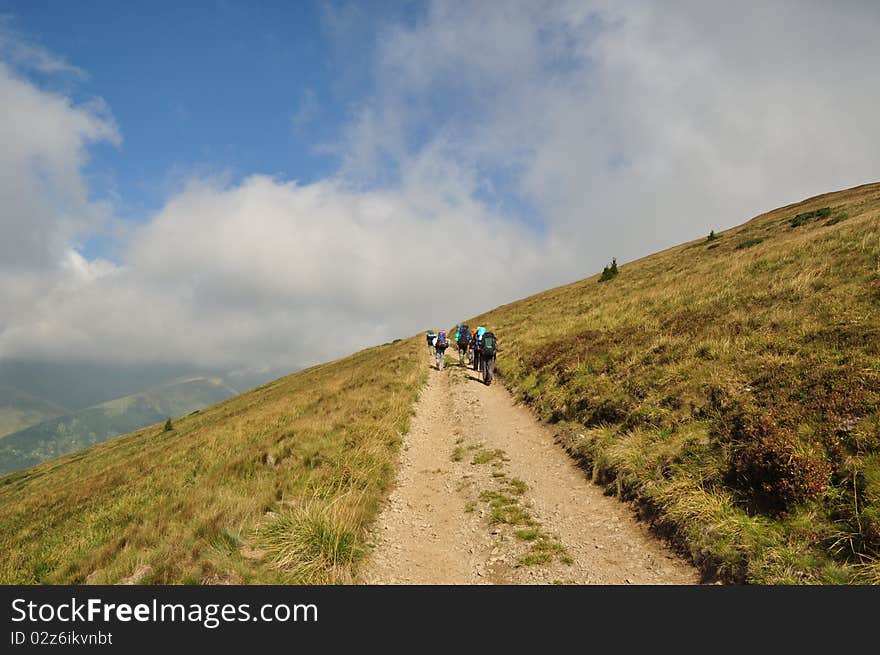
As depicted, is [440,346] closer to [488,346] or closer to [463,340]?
[463,340]

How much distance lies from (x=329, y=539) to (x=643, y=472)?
6.44 metres

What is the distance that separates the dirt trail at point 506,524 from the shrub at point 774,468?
73.8 inches

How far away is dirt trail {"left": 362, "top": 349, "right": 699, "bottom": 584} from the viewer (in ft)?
20.9

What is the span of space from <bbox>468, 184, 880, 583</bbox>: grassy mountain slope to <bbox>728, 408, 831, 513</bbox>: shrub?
2 cm

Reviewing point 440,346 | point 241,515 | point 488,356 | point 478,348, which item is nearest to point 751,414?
point 241,515

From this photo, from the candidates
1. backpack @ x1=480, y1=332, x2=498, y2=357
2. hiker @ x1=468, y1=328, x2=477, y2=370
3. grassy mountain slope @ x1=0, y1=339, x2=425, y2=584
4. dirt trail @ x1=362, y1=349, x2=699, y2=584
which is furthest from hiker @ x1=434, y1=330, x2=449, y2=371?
dirt trail @ x1=362, y1=349, x2=699, y2=584

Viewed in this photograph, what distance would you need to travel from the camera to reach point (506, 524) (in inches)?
306

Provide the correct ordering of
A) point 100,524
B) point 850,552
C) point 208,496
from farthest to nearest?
point 100,524 → point 208,496 → point 850,552

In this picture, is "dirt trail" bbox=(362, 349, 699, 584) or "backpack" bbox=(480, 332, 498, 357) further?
"backpack" bbox=(480, 332, 498, 357)

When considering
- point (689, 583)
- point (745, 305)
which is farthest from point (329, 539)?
point (745, 305)

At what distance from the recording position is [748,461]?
22.7 ft

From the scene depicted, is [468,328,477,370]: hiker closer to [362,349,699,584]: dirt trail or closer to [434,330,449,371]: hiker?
[434,330,449,371]: hiker

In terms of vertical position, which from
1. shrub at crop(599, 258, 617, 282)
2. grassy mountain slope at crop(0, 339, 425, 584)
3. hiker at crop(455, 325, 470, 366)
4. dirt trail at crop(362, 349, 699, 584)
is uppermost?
shrub at crop(599, 258, 617, 282)
